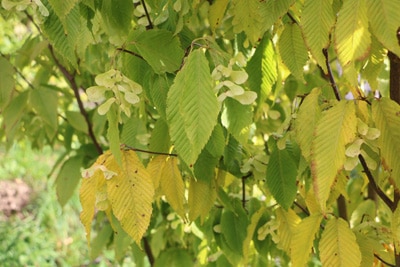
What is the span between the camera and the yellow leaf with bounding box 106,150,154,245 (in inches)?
31.9

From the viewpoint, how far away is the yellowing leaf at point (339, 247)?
Result: 0.80m

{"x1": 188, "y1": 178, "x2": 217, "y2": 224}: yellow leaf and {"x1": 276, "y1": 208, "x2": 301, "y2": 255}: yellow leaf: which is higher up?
{"x1": 188, "y1": 178, "x2": 217, "y2": 224}: yellow leaf

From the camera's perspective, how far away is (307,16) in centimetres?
69

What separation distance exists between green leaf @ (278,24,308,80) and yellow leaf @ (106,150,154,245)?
27 centimetres

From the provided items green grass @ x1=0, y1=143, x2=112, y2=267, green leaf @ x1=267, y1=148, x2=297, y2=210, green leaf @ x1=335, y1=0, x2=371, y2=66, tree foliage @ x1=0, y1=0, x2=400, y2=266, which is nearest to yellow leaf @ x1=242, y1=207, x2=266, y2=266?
tree foliage @ x1=0, y1=0, x2=400, y2=266

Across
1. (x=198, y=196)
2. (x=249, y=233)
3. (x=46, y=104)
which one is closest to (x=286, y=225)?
(x=249, y=233)

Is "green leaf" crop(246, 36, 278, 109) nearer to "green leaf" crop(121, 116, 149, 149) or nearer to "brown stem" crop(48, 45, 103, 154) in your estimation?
"green leaf" crop(121, 116, 149, 149)

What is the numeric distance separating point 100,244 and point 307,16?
1.21 metres

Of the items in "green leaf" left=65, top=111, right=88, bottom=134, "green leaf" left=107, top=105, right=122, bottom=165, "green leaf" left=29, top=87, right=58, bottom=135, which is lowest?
"green leaf" left=65, top=111, right=88, bottom=134

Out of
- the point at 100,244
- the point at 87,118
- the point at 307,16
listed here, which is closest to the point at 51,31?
the point at 307,16

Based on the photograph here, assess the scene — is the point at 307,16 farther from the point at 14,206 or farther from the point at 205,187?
the point at 14,206

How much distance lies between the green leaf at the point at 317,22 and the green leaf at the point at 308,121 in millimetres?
120

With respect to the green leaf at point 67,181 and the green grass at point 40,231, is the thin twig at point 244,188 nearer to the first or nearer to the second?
the green leaf at point 67,181

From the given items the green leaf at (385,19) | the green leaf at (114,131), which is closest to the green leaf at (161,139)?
the green leaf at (114,131)
